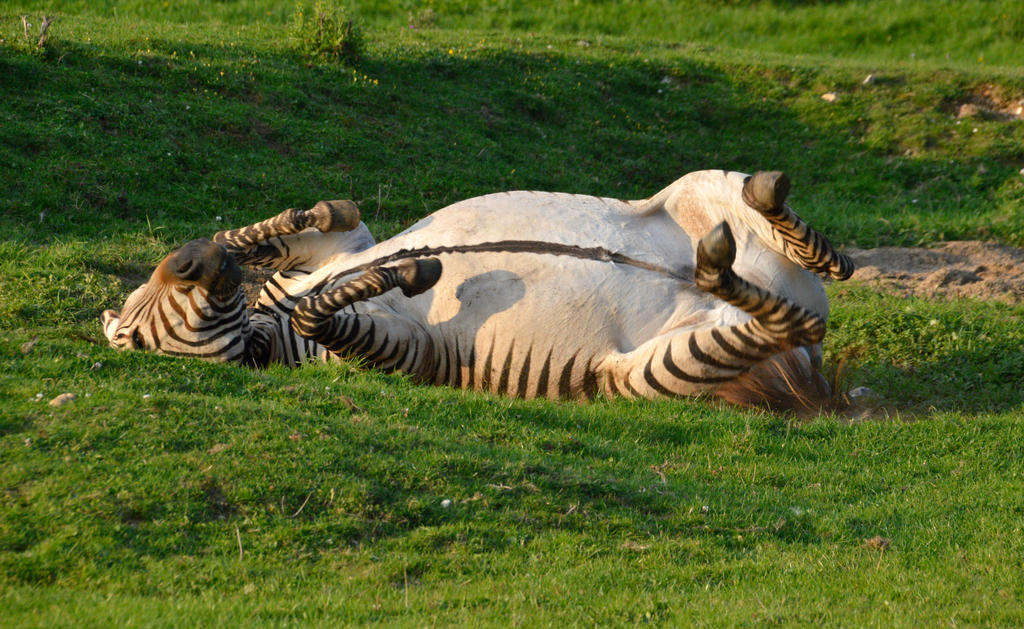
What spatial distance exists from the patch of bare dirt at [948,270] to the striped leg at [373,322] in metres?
4.67

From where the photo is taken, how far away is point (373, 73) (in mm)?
13156

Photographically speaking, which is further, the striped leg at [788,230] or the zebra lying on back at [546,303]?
the zebra lying on back at [546,303]

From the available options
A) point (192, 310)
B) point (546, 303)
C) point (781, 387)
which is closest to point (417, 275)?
point (546, 303)

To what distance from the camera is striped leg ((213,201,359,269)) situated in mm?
6730

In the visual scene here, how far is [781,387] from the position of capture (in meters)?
6.04

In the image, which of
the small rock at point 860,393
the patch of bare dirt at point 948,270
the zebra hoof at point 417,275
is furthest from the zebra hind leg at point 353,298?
the patch of bare dirt at point 948,270

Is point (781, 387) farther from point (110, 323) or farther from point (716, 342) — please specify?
point (110, 323)

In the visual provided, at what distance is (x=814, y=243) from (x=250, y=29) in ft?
37.6

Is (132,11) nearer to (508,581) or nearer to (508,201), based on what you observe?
(508,201)

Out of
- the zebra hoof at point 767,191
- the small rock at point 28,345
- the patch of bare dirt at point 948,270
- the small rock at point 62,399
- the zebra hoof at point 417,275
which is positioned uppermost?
the zebra hoof at point 767,191

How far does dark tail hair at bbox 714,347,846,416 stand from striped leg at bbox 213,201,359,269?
A: 2.76m

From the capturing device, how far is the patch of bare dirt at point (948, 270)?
865 centimetres

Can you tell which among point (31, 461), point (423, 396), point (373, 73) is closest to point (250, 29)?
point (373, 73)

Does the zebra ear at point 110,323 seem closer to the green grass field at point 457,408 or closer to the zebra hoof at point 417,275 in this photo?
the green grass field at point 457,408
